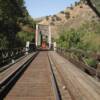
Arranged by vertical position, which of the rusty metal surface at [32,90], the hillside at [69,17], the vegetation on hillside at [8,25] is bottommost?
the rusty metal surface at [32,90]

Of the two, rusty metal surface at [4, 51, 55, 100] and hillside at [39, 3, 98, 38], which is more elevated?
hillside at [39, 3, 98, 38]

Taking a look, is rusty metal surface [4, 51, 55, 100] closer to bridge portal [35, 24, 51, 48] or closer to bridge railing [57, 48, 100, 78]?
bridge railing [57, 48, 100, 78]

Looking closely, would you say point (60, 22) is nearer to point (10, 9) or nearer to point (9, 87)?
point (10, 9)

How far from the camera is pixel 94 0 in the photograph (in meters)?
53.1

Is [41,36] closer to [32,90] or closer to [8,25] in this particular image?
[8,25]

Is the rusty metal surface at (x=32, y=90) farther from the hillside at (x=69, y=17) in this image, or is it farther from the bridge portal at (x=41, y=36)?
the hillside at (x=69, y=17)

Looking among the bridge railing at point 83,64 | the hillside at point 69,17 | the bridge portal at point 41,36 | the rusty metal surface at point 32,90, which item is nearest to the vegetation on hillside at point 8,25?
the bridge portal at point 41,36

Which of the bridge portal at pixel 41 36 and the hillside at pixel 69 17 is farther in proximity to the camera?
the hillside at pixel 69 17

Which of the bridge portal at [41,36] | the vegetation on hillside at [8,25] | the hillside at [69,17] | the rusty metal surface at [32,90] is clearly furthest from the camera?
the hillside at [69,17]

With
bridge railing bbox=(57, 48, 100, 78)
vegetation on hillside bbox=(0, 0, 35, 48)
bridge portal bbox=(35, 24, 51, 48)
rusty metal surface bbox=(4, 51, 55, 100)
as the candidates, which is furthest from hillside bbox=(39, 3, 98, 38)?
rusty metal surface bbox=(4, 51, 55, 100)

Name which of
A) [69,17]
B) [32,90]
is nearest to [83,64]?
[32,90]

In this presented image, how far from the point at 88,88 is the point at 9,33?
46840 mm

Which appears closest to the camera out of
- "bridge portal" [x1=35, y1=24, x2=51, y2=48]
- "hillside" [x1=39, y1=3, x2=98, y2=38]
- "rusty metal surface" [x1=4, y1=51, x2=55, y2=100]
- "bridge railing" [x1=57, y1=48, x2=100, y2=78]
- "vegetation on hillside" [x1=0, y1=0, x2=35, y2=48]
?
"rusty metal surface" [x1=4, y1=51, x2=55, y2=100]

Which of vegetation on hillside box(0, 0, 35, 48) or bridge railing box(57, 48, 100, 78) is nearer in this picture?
bridge railing box(57, 48, 100, 78)
